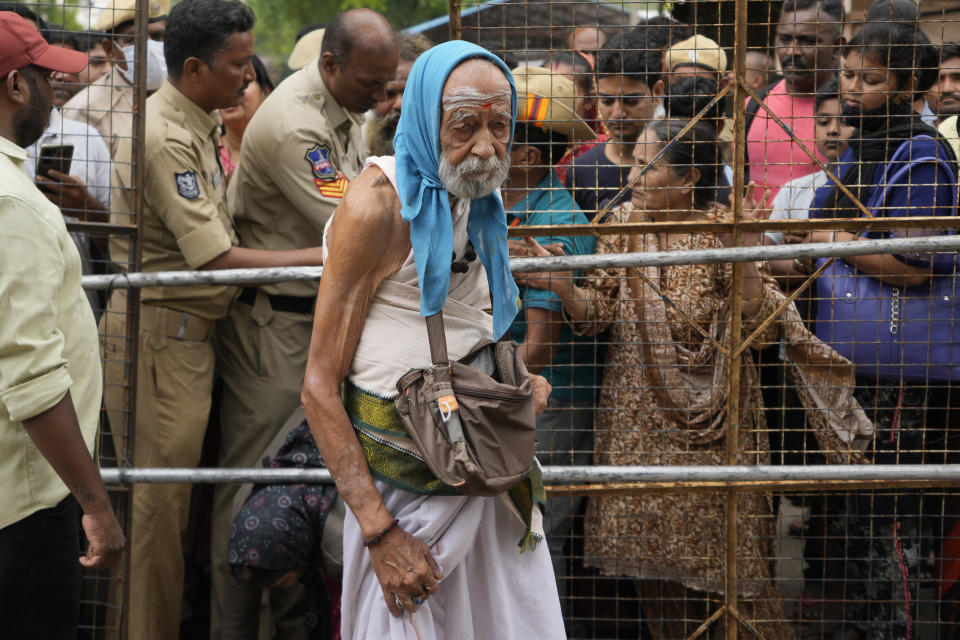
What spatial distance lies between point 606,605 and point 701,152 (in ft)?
6.89

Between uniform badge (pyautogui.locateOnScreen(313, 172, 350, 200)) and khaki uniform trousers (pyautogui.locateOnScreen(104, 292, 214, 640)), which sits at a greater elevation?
uniform badge (pyautogui.locateOnScreen(313, 172, 350, 200))

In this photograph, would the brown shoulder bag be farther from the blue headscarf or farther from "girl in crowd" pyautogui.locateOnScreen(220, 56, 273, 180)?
"girl in crowd" pyautogui.locateOnScreen(220, 56, 273, 180)

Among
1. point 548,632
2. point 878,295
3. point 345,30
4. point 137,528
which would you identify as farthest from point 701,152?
point 137,528

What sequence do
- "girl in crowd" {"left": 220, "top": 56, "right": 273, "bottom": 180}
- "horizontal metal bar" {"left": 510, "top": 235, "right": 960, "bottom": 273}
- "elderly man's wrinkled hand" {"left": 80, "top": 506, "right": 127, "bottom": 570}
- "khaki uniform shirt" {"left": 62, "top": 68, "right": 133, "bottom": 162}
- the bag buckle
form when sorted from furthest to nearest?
"girl in crowd" {"left": 220, "top": 56, "right": 273, "bottom": 180}, "khaki uniform shirt" {"left": 62, "top": 68, "right": 133, "bottom": 162}, "horizontal metal bar" {"left": 510, "top": 235, "right": 960, "bottom": 273}, "elderly man's wrinkled hand" {"left": 80, "top": 506, "right": 127, "bottom": 570}, the bag buckle

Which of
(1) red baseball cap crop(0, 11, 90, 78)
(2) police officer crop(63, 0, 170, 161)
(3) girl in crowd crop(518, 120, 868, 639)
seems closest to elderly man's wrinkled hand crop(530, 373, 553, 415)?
(3) girl in crowd crop(518, 120, 868, 639)

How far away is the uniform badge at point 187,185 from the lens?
4.25m

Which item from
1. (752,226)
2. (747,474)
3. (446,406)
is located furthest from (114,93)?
(747,474)

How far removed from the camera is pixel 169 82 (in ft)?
14.9

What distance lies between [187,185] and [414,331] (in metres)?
1.88

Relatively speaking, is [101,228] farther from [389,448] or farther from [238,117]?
[238,117]

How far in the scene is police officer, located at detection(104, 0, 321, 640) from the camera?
14.2 feet

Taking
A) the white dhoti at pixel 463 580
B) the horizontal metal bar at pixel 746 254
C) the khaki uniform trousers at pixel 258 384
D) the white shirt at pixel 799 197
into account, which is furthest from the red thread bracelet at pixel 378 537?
the white shirt at pixel 799 197

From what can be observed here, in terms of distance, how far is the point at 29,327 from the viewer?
2.74 metres

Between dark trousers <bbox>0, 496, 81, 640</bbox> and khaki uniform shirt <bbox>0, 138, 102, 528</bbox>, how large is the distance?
0.16 ft
